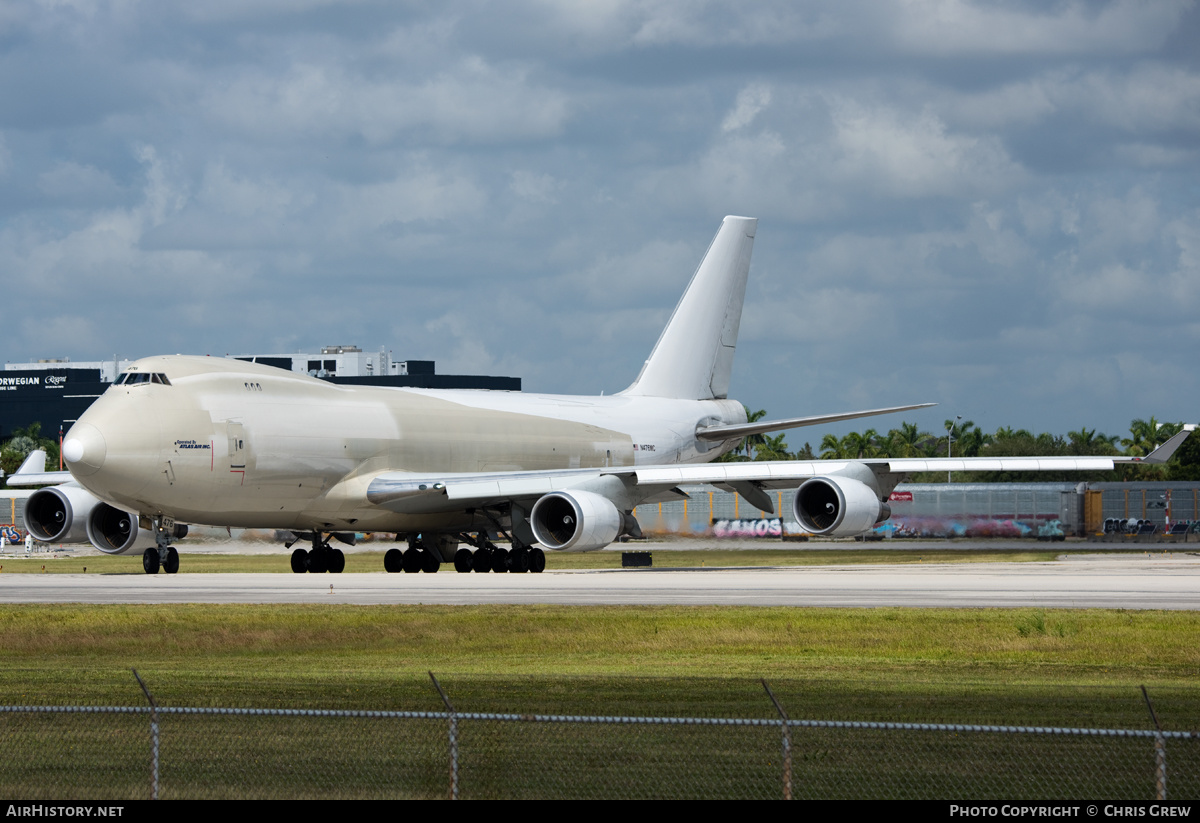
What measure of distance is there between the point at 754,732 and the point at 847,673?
454cm

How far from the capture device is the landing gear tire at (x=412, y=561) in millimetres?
46875

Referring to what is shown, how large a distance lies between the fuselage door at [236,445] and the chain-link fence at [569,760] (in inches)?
953

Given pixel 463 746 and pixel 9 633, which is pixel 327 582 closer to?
pixel 9 633

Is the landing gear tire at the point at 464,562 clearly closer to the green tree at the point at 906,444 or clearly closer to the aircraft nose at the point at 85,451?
the aircraft nose at the point at 85,451

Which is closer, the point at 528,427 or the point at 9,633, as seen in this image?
the point at 9,633

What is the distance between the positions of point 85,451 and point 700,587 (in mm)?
15017

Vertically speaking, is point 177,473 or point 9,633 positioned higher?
point 177,473

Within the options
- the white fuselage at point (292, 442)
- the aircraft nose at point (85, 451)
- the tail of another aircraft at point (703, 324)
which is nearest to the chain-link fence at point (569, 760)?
the aircraft nose at point (85, 451)

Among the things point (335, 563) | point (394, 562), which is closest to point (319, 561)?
point (335, 563)

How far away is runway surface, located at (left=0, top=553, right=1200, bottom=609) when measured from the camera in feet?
98.1

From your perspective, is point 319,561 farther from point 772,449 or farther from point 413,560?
Result: point 772,449
